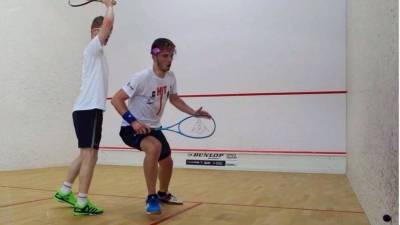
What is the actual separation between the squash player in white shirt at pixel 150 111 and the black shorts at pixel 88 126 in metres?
0.11

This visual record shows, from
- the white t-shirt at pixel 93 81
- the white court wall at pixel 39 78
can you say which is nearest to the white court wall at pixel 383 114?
the white t-shirt at pixel 93 81

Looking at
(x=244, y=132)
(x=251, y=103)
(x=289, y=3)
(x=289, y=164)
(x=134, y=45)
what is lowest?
(x=289, y=164)

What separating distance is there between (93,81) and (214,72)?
8.65 feet

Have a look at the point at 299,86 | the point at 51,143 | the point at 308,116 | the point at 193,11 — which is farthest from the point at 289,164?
the point at 51,143

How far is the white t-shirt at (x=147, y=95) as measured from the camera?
2029 mm

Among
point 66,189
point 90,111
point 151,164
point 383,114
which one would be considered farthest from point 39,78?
point 383,114

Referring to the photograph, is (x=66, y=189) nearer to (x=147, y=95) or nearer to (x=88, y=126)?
(x=88, y=126)

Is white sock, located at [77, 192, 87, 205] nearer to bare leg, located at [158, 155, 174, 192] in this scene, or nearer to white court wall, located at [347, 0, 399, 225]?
bare leg, located at [158, 155, 174, 192]

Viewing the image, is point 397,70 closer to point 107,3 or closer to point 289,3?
point 107,3

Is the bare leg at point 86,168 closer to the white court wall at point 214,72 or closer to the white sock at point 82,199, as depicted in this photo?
the white sock at point 82,199

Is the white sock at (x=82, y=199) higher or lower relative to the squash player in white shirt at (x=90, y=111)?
lower

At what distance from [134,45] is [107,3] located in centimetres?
306

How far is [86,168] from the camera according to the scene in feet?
6.33

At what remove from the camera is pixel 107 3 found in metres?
1.90
